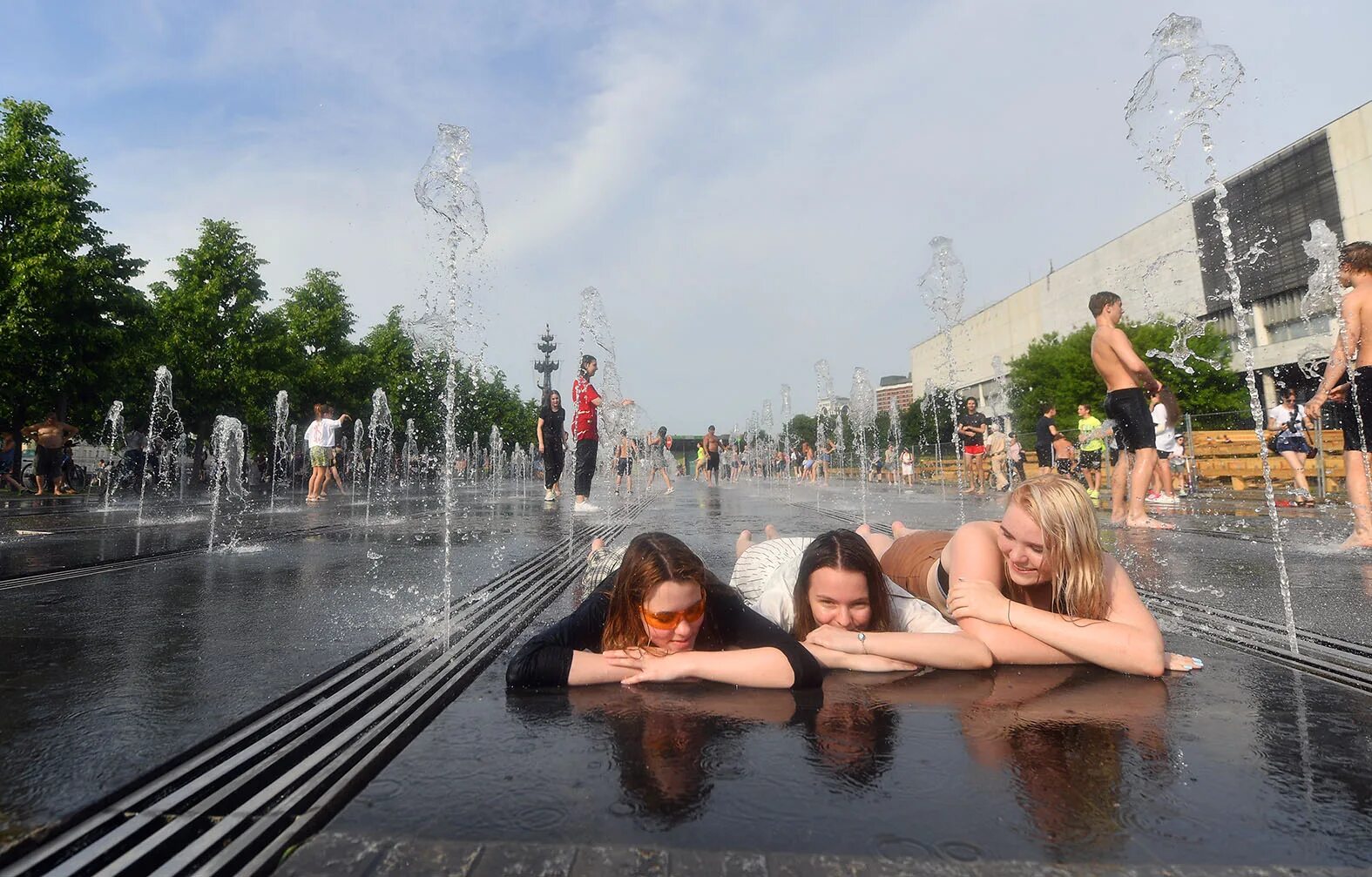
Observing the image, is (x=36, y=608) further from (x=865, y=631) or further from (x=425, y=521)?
(x=425, y=521)

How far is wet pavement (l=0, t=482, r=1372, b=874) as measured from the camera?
1.36 metres

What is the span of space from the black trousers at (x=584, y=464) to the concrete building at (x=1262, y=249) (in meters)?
29.8

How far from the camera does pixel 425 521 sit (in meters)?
9.54

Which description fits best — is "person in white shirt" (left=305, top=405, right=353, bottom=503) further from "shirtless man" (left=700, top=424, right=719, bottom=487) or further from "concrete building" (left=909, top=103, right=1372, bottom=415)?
"concrete building" (left=909, top=103, right=1372, bottom=415)

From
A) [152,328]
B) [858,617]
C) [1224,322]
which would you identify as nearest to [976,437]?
[858,617]

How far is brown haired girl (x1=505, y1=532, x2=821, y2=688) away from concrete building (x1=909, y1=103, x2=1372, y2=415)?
34674 mm

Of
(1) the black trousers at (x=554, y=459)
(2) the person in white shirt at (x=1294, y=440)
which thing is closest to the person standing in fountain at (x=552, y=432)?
(1) the black trousers at (x=554, y=459)

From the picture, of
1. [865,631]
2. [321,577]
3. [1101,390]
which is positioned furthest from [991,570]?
[1101,390]

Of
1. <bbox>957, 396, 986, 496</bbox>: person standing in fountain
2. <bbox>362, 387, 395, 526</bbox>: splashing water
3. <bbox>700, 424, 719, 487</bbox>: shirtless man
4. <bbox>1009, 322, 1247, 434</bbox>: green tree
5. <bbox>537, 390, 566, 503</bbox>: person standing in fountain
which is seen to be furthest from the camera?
<bbox>1009, 322, 1247, 434</bbox>: green tree

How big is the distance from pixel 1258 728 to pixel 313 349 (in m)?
44.9

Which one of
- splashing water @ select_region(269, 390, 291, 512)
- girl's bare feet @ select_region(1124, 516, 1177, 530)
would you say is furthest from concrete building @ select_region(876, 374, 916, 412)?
girl's bare feet @ select_region(1124, 516, 1177, 530)

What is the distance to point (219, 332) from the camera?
104 feet

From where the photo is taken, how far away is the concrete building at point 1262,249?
126 feet

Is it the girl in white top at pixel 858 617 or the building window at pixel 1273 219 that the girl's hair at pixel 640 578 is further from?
the building window at pixel 1273 219
